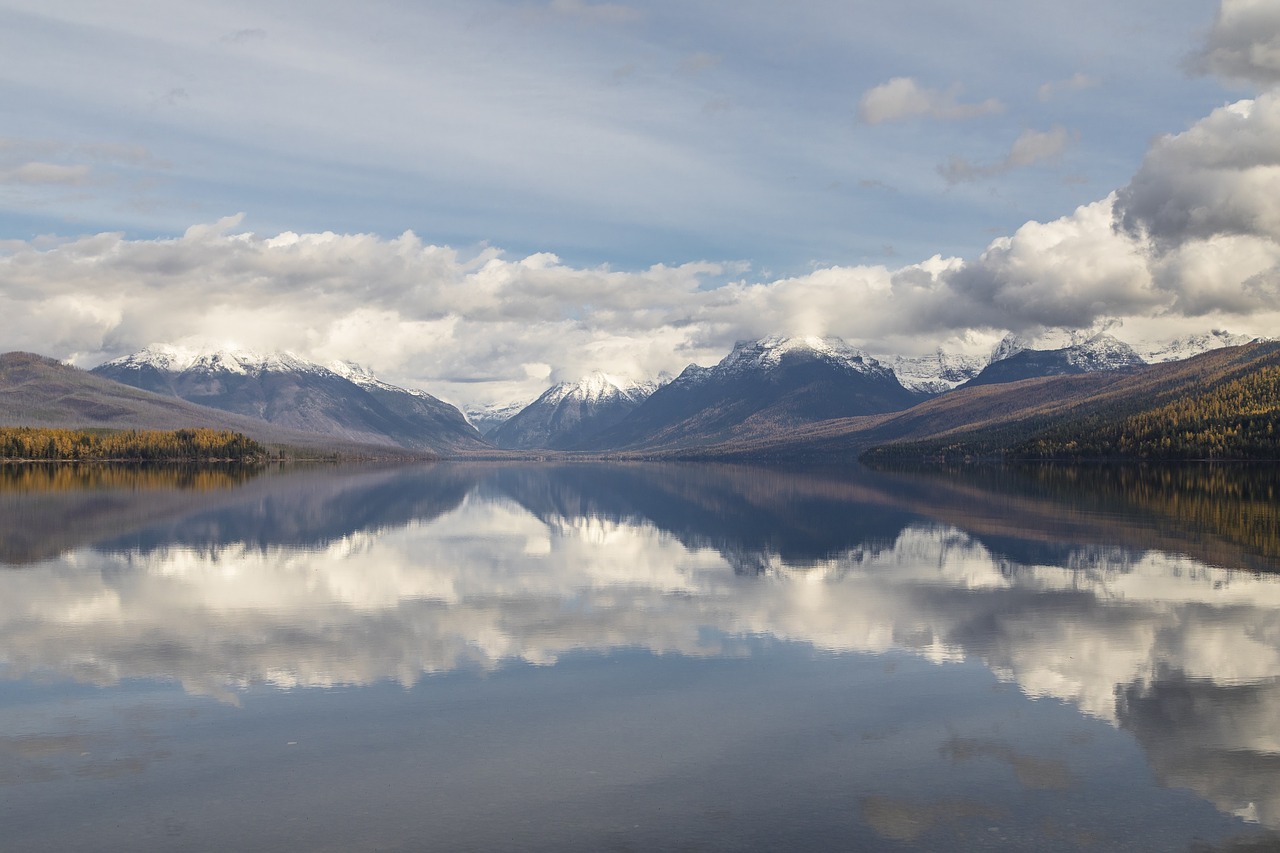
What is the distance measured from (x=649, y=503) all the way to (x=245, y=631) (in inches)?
3515

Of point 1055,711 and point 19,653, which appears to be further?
point 19,653

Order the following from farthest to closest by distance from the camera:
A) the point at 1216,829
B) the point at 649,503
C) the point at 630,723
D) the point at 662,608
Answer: the point at 649,503 < the point at 662,608 < the point at 630,723 < the point at 1216,829

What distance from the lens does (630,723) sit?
2541 cm

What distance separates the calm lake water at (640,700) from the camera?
19125 mm

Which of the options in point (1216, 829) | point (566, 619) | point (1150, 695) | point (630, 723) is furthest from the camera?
point (566, 619)

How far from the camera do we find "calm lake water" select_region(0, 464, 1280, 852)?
62.7ft

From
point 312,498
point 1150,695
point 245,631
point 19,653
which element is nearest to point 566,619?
point 245,631

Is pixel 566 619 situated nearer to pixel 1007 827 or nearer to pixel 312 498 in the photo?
pixel 1007 827

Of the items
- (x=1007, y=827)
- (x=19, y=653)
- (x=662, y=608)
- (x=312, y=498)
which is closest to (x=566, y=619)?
(x=662, y=608)

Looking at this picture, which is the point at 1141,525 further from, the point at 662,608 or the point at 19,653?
the point at 19,653

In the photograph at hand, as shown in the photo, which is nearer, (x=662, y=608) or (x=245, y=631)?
(x=245, y=631)

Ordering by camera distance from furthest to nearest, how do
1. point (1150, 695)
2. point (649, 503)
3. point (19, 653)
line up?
point (649, 503) < point (19, 653) < point (1150, 695)

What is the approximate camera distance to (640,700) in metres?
27.6

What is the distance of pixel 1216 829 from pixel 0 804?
22387mm
